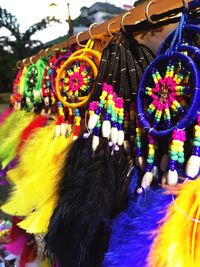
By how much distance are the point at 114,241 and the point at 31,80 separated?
2.27ft

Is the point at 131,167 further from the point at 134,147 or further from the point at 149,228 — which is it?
the point at 149,228

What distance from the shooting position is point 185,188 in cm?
38

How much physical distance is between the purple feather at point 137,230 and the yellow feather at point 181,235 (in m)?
0.01

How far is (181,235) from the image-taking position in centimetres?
36

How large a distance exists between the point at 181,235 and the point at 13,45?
7.82 meters

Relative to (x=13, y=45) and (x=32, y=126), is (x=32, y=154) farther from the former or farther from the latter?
(x=13, y=45)

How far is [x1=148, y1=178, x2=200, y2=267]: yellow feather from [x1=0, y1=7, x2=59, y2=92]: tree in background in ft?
23.2

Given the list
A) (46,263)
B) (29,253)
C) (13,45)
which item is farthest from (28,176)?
(13,45)

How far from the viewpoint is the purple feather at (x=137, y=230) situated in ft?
1.25

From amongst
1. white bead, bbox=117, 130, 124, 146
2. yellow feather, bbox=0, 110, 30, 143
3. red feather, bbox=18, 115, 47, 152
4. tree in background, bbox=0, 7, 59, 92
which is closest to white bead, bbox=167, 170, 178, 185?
white bead, bbox=117, 130, 124, 146

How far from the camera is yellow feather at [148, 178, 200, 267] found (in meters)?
0.35

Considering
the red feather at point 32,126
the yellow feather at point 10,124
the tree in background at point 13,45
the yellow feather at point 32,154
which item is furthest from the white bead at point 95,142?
the tree in background at point 13,45

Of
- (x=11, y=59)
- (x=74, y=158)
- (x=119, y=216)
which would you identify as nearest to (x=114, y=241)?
(x=119, y=216)

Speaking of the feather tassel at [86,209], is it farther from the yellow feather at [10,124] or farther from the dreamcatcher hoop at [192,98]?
the yellow feather at [10,124]
